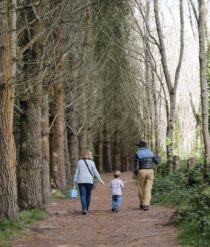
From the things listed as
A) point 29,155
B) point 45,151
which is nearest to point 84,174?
point 29,155

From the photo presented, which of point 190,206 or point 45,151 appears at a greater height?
point 45,151

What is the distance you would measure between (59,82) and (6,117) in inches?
292

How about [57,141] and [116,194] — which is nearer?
[116,194]

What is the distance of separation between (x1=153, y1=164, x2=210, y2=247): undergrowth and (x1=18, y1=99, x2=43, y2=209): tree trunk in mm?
3491

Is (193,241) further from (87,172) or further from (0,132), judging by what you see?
(87,172)

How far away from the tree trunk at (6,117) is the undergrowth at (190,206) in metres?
3.29

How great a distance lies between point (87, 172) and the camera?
12.6 meters

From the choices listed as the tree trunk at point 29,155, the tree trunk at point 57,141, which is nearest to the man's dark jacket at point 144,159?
the tree trunk at point 29,155

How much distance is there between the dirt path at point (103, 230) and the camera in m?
8.69

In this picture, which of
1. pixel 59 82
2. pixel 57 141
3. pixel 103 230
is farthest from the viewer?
pixel 57 141

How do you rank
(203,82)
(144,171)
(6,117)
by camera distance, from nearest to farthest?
(6,117), (144,171), (203,82)

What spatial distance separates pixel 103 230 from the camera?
1005 cm

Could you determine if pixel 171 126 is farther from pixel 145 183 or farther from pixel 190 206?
pixel 190 206

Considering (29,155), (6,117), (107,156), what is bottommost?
(107,156)
